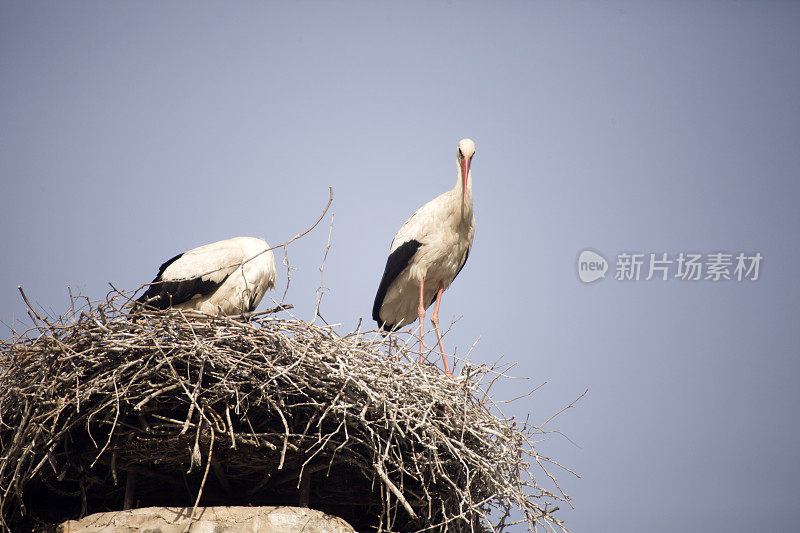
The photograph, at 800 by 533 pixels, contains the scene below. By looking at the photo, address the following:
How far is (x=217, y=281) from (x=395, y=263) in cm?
156

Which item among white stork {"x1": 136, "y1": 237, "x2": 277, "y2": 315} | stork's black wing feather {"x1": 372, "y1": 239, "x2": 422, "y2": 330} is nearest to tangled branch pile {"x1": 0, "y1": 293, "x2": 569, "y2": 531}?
white stork {"x1": 136, "y1": 237, "x2": 277, "y2": 315}

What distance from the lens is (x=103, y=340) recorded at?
3686 mm

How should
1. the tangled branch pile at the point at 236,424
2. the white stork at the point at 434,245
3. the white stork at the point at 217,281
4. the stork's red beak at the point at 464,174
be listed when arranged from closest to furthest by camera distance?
the tangled branch pile at the point at 236,424 → the white stork at the point at 217,281 → the stork's red beak at the point at 464,174 → the white stork at the point at 434,245

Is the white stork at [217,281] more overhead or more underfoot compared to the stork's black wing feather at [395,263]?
more underfoot

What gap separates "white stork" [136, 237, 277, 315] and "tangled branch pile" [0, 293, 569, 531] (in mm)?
1330

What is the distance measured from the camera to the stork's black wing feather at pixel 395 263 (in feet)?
20.6

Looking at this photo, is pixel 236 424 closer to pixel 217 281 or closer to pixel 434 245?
pixel 217 281

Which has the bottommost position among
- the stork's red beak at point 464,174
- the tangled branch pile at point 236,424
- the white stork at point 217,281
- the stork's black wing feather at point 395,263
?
the tangled branch pile at point 236,424

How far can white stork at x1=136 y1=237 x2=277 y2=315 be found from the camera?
17.5ft

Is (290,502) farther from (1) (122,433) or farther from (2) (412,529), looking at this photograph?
(1) (122,433)

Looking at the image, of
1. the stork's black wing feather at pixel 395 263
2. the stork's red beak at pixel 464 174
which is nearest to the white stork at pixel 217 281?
the stork's black wing feather at pixel 395 263

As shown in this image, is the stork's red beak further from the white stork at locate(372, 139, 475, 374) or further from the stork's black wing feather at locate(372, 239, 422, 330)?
the stork's black wing feather at locate(372, 239, 422, 330)

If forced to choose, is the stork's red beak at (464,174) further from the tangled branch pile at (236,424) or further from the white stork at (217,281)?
the tangled branch pile at (236,424)

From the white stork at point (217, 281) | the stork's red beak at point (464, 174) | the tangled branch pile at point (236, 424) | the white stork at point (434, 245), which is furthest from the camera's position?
the white stork at point (434, 245)
